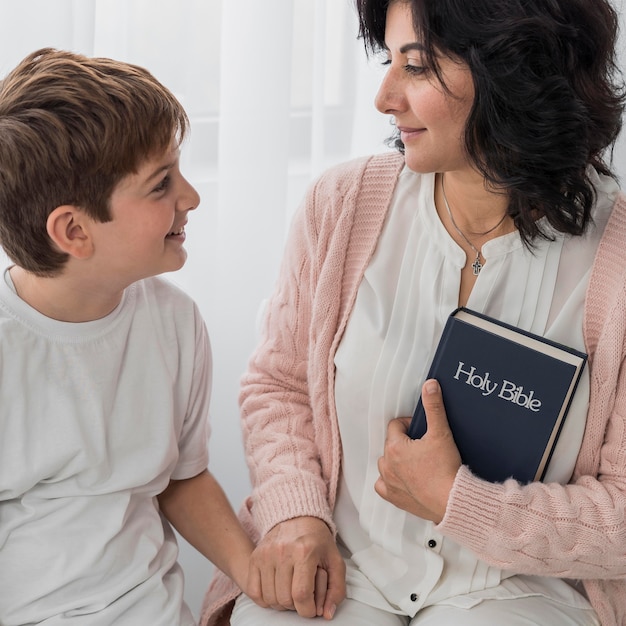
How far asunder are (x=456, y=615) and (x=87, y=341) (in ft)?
2.00

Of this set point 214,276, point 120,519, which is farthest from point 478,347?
point 214,276

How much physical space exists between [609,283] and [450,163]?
0.89ft

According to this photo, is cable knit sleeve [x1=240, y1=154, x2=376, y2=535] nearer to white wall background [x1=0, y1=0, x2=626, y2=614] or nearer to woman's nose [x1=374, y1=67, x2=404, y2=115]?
woman's nose [x1=374, y1=67, x2=404, y2=115]

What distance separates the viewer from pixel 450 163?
1.30 meters

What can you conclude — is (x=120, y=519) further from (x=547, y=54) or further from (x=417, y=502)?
(x=547, y=54)

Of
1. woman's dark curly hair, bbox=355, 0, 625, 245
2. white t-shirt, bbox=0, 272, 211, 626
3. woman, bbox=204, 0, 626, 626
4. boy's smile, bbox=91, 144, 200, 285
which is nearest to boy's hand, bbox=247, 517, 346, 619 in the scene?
woman, bbox=204, 0, 626, 626

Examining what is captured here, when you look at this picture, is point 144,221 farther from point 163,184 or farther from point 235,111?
point 235,111

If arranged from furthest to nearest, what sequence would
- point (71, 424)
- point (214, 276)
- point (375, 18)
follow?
1. point (214, 276)
2. point (375, 18)
3. point (71, 424)

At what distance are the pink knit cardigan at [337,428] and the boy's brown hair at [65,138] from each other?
13.3 inches

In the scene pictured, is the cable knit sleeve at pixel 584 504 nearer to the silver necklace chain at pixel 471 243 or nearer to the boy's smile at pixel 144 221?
the silver necklace chain at pixel 471 243

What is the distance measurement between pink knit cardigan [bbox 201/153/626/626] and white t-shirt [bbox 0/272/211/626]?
167 mm

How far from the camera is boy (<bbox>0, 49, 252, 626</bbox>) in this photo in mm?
1114

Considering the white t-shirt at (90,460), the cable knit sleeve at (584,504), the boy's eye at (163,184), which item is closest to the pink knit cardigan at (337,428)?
the cable knit sleeve at (584,504)

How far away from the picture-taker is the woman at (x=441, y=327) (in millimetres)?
1235
